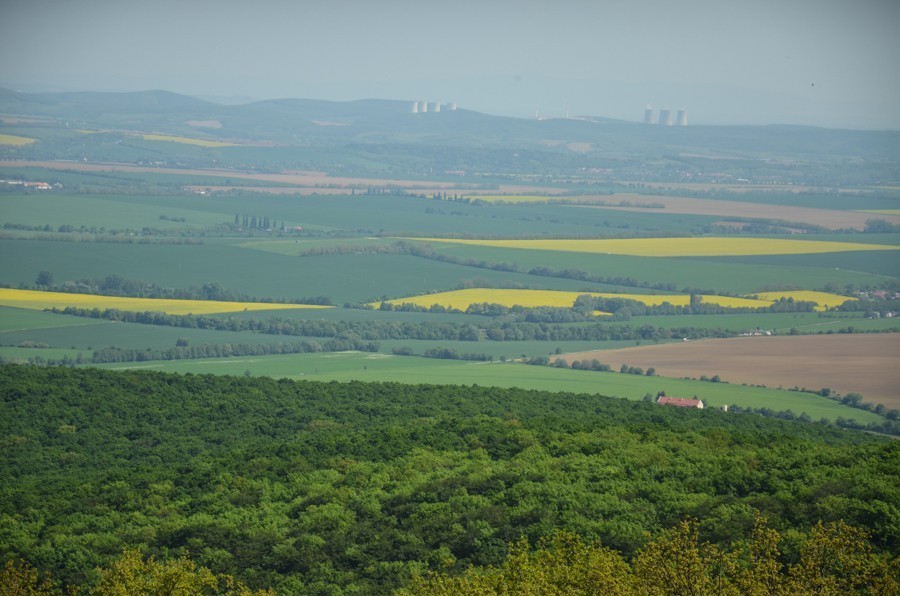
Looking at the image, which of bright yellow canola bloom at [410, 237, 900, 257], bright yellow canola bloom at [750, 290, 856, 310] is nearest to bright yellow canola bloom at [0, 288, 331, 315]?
bright yellow canola bloom at [750, 290, 856, 310]

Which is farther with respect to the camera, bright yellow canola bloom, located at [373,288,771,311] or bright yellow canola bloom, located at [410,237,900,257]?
bright yellow canola bloom, located at [410,237,900,257]

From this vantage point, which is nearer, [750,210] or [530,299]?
[530,299]

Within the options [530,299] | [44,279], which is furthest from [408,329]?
[44,279]

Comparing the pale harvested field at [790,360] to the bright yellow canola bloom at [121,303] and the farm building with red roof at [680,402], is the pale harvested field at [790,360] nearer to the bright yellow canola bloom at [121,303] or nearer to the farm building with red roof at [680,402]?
the farm building with red roof at [680,402]

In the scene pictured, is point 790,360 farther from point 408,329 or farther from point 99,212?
point 99,212

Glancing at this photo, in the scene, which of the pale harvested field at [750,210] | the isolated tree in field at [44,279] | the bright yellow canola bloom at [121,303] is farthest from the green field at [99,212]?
the pale harvested field at [750,210]

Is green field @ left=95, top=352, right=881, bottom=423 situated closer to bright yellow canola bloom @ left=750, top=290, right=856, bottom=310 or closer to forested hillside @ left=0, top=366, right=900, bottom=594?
forested hillside @ left=0, top=366, right=900, bottom=594
